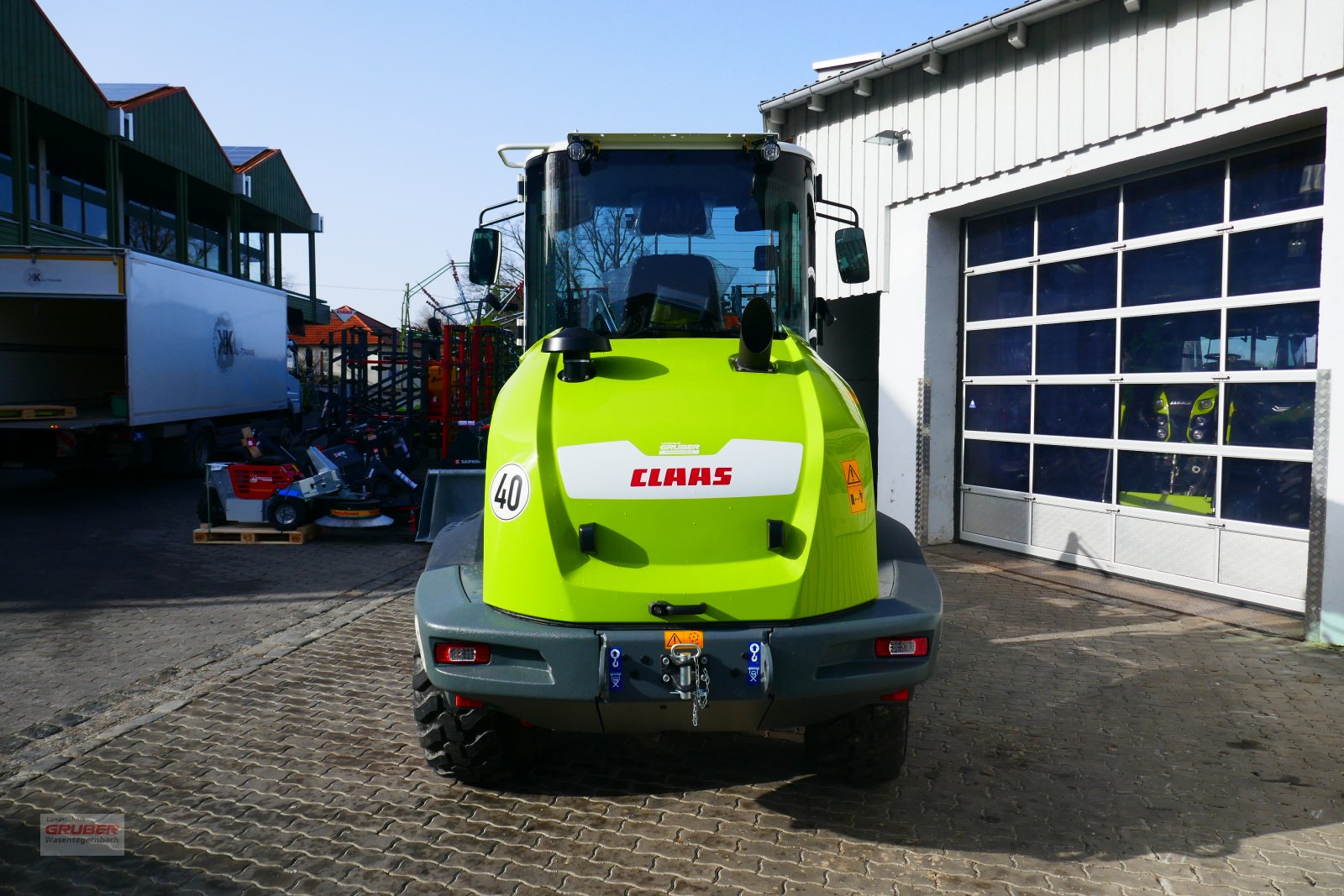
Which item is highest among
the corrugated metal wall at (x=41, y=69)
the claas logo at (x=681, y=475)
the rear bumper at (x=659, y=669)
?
the corrugated metal wall at (x=41, y=69)

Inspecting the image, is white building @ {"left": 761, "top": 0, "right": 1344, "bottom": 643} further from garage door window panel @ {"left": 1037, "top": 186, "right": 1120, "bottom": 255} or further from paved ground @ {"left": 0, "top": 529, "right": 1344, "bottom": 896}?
paved ground @ {"left": 0, "top": 529, "right": 1344, "bottom": 896}

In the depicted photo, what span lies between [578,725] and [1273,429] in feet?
18.9

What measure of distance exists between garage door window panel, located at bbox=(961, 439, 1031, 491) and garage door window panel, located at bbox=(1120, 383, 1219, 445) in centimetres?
116

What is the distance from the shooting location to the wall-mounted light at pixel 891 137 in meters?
10.3

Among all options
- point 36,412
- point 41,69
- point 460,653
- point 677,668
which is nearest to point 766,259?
point 677,668

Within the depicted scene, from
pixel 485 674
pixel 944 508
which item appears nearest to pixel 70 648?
pixel 485 674

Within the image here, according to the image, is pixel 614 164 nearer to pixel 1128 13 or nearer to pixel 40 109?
pixel 1128 13

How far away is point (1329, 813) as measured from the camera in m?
4.03

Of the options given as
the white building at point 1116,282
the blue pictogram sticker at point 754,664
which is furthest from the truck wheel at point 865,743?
the white building at point 1116,282

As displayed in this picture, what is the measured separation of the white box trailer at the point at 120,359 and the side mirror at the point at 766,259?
1081 centimetres

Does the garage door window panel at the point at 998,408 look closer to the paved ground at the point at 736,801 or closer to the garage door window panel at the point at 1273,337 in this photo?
the garage door window panel at the point at 1273,337

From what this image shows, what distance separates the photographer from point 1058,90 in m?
8.54

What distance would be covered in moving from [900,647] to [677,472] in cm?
97

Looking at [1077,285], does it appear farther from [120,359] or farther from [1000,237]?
[120,359]
